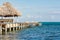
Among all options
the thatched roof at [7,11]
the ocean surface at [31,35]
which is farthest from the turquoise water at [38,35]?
the thatched roof at [7,11]

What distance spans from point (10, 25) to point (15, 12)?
552cm

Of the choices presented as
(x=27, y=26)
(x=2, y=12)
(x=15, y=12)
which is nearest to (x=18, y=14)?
(x=15, y=12)

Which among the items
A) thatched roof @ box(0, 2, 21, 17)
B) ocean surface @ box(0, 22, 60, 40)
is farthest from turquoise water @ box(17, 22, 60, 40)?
thatched roof @ box(0, 2, 21, 17)

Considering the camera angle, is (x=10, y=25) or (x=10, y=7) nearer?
(x=10, y=25)

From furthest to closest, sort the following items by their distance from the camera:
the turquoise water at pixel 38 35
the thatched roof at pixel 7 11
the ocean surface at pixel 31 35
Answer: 1. the thatched roof at pixel 7 11
2. the turquoise water at pixel 38 35
3. the ocean surface at pixel 31 35

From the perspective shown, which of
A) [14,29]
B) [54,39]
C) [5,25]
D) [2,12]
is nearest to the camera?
[54,39]

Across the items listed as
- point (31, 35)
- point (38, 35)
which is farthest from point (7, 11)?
point (38, 35)

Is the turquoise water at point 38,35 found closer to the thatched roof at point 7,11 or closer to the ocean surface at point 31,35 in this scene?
the ocean surface at point 31,35

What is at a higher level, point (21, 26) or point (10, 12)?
point (10, 12)

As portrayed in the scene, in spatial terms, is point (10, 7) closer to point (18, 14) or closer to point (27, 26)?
point (18, 14)

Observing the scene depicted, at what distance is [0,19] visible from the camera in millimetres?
57781

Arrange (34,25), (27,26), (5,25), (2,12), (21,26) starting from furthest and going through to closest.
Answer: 1. (34,25)
2. (27,26)
3. (21,26)
4. (2,12)
5. (5,25)

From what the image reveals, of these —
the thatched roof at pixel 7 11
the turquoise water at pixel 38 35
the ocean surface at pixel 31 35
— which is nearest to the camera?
the ocean surface at pixel 31 35

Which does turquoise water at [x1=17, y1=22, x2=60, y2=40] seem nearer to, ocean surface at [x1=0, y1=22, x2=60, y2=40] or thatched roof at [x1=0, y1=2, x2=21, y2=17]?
ocean surface at [x1=0, y1=22, x2=60, y2=40]
